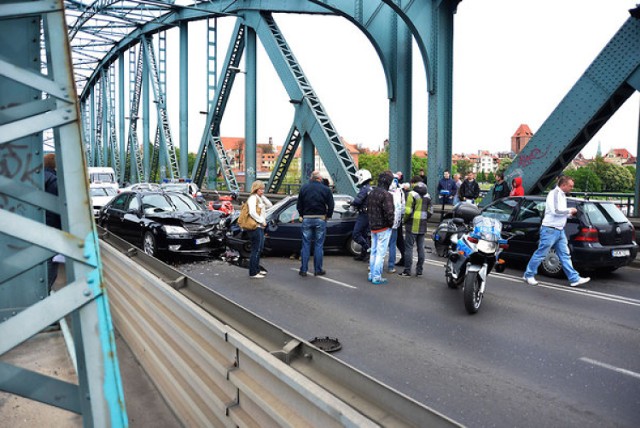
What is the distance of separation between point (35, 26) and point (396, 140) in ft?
49.5

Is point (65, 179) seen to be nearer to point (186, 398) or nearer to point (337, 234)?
point (186, 398)

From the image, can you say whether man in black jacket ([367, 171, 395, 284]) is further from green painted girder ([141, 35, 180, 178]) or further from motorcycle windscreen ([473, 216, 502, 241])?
green painted girder ([141, 35, 180, 178])

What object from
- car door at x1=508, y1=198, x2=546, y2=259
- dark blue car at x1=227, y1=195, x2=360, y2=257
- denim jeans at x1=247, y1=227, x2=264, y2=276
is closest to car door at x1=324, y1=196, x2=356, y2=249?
dark blue car at x1=227, y1=195, x2=360, y2=257

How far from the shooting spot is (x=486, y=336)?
5.66 metres

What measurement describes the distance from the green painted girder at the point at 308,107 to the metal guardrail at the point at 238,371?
14.7 metres

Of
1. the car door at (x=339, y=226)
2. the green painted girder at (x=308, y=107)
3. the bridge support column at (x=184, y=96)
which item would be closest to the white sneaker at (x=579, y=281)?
the car door at (x=339, y=226)

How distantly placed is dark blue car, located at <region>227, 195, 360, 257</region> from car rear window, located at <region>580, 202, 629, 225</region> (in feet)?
14.8

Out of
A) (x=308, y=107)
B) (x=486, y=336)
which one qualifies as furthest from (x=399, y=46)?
(x=486, y=336)

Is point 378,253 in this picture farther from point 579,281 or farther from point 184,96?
point 184,96

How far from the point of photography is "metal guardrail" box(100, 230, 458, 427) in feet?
6.93

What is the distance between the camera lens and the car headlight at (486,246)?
6719 millimetres

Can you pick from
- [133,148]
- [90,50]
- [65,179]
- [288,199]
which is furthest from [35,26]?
[90,50]

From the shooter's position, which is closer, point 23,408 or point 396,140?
point 23,408

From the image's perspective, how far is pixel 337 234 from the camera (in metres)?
11.1
